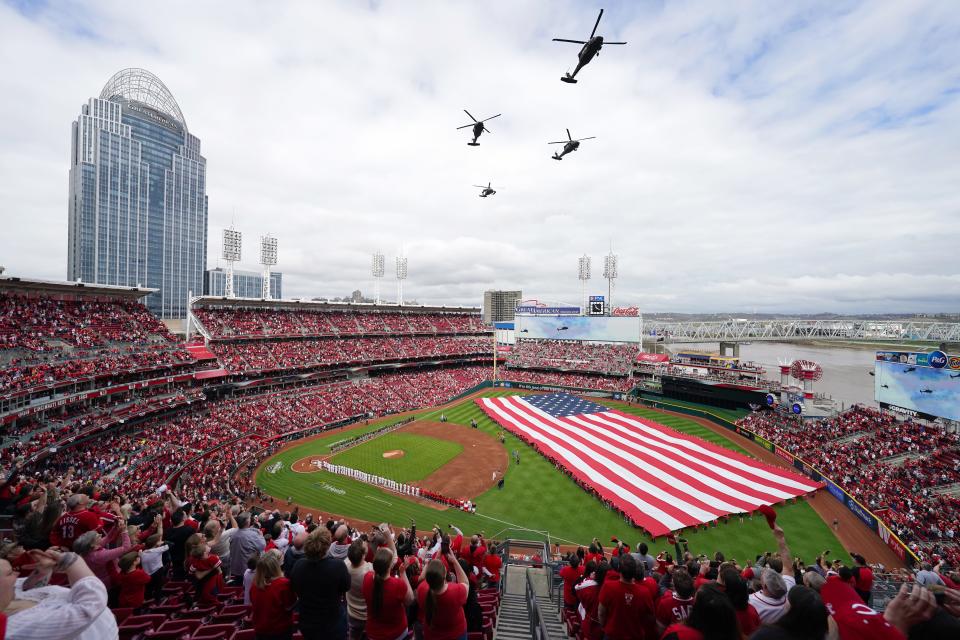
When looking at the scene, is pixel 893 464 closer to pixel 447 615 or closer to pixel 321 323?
pixel 447 615

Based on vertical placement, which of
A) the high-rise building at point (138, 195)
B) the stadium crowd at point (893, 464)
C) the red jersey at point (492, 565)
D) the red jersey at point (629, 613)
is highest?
the high-rise building at point (138, 195)

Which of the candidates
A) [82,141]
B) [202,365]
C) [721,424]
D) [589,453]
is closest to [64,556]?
[589,453]

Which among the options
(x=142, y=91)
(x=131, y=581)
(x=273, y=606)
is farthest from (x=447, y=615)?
(x=142, y=91)

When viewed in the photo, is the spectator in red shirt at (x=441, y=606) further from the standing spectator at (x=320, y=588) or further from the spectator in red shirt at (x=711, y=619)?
the spectator in red shirt at (x=711, y=619)

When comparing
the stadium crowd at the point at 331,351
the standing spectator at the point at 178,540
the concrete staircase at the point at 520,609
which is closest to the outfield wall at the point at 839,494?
the concrete staircase at the point at 520,609

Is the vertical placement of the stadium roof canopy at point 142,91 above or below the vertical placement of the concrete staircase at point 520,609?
above

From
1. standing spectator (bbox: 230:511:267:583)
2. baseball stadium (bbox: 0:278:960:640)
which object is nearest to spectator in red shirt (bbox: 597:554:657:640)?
baseball stadium (bbox: 0:278:960:640)
